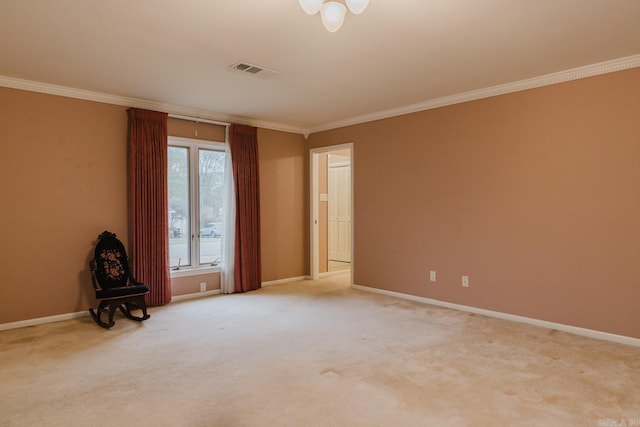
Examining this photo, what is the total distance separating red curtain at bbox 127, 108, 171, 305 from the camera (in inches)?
185

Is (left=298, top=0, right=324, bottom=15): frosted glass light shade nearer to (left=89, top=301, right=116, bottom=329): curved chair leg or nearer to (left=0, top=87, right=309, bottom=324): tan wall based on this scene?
(left=0, top=87, right=309, bottom=324): tan wall

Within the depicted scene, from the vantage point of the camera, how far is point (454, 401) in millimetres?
2482

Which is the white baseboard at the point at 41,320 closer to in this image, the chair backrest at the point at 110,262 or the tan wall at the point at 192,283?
the chair backrest at the point at 110,262

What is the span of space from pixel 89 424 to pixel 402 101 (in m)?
4.45

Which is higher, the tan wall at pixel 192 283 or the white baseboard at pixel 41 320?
the tan wall at pixel 192 283

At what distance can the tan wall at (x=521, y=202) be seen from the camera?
354 centimetres

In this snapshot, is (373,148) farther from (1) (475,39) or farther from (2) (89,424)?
(2) (89,424)

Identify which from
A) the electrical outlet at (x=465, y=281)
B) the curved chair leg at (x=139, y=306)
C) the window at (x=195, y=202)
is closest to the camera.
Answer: the curved chair leg at (x=139, y=306)

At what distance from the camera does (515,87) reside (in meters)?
4.12

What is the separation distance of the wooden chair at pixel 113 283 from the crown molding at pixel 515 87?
3.65 meters

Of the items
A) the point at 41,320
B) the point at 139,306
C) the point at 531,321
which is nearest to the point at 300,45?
the point at 139,306

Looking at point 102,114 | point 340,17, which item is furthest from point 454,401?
point 102,114

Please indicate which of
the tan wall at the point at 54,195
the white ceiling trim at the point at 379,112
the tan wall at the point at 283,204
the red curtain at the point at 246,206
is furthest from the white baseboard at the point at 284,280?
the white ceiling trim at the point at 379,112

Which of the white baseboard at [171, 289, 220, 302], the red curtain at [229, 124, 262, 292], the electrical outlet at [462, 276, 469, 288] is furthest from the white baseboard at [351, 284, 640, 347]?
the white baseboard at [171, 289, 220, 302]
